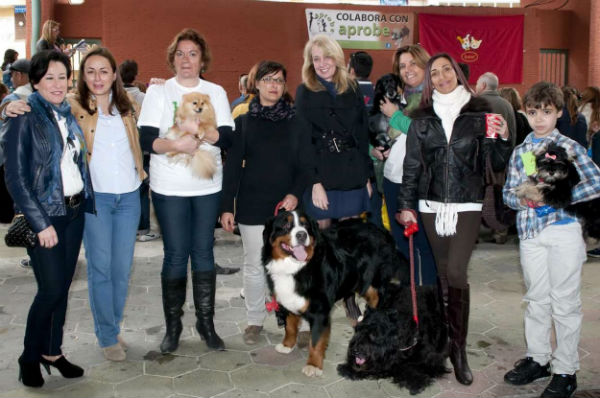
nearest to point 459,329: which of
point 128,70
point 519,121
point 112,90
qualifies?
point 112,90

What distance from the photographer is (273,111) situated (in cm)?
382

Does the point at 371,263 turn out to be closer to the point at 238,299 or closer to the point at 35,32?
the point at 238,299

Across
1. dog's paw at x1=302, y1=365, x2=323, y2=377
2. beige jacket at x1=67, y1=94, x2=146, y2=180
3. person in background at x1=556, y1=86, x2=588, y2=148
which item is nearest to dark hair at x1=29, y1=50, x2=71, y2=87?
beige jacket at x1=67, y1=94, x2=146, y2=180

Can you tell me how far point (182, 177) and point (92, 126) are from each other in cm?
60

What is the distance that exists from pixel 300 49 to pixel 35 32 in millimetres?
5289

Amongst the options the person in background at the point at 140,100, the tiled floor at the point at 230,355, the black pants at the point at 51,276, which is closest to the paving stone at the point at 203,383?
the tiled floor at the point at 230,355

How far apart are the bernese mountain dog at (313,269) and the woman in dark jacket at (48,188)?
1127 millimetres

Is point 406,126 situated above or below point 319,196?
above

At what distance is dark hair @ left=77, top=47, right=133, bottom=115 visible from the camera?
3.52m

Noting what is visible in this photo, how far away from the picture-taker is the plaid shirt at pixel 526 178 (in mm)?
3115

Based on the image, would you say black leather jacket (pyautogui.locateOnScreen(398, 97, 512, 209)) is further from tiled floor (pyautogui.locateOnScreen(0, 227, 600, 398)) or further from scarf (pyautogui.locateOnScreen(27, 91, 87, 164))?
scarf (pyautogui.locateOnScreen(27, 91, 87, 164))

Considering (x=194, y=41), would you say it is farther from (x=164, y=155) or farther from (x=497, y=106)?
(x=497, y=106)

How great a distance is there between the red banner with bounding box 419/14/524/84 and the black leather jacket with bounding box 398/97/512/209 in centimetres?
→ 1026

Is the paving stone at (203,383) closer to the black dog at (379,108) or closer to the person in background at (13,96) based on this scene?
the black dog at (379,108)
